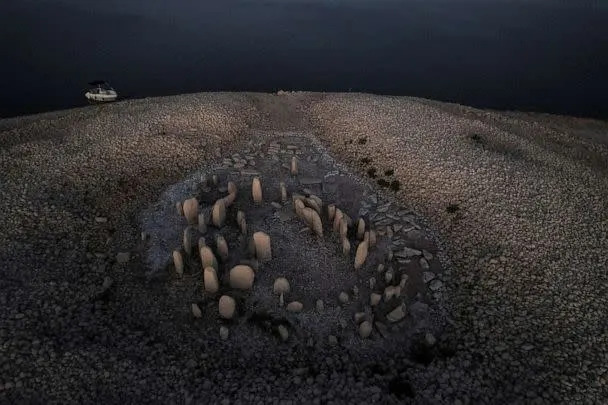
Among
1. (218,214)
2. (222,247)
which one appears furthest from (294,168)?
(222,247)

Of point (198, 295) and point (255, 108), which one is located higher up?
point (255, 108)

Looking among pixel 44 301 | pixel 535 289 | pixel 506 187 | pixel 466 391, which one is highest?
pixel 506 187

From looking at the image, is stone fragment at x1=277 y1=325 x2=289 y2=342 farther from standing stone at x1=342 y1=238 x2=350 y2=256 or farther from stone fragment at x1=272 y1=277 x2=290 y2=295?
standing stone at x1=342 y1=238 x2=350 y2=256

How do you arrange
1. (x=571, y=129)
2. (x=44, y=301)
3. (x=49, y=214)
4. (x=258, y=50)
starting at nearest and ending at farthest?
(x=44, y=301) < (x=49, y=214) < (x=571, y=129) < (x=258, y=50)

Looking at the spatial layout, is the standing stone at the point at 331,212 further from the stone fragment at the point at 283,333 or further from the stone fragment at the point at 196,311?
the stone fragment at the point at 196,311

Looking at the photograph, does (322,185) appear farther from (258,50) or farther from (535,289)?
(258,50)

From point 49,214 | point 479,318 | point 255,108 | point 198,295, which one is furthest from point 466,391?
point 255,108

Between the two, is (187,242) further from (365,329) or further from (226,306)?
(365,329)
